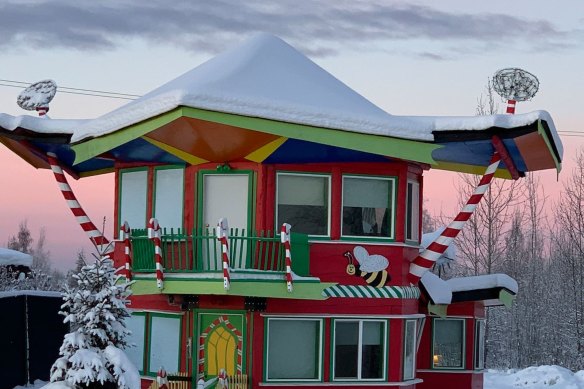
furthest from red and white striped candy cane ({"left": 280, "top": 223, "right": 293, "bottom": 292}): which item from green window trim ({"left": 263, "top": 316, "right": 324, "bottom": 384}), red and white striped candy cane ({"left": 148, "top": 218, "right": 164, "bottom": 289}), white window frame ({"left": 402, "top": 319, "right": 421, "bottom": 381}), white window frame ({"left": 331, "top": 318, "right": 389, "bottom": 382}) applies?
white window frame ({"left": 402, "top": 319, "right": 421, "bottom": 381})

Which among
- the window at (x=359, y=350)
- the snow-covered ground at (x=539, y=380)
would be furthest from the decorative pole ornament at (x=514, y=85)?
the snow-covered ground at (x=539, y=380)

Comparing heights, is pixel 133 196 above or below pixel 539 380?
above

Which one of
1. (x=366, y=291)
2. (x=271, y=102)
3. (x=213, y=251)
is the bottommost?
(x=366, y=291)

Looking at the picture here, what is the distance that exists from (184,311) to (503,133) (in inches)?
318

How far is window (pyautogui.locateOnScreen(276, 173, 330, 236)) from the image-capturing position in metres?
24.6

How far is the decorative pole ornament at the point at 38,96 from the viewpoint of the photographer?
89.5 feet

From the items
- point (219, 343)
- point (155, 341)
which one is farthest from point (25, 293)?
point (219, 343)

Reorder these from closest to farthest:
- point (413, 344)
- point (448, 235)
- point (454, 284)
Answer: point (448, 235) → point (413, 344) → point (454, 284)

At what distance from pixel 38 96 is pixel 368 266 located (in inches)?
368

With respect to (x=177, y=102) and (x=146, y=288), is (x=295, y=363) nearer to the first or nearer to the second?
(x=146, y=288)

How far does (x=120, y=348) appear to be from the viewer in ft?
63.0

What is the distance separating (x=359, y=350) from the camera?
24.8 meters

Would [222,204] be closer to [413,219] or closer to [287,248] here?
[287,248]

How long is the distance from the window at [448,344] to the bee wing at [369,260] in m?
5.09
